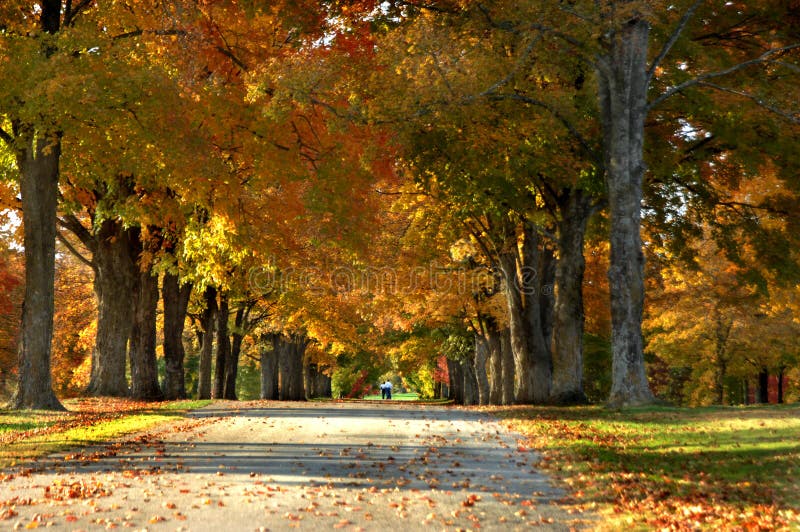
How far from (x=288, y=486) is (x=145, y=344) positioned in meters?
21.1

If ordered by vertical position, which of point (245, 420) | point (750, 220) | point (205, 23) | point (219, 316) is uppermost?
point (205, 23)

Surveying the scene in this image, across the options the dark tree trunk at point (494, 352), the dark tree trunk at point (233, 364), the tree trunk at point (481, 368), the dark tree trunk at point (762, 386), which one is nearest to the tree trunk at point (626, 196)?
the dark tree trunk at point (494, 352)

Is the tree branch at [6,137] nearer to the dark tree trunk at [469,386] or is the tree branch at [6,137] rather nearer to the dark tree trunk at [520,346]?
the dark tree trunk at [520,346]

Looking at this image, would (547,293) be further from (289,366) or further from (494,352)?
(289,366)

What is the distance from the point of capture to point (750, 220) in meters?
25.8

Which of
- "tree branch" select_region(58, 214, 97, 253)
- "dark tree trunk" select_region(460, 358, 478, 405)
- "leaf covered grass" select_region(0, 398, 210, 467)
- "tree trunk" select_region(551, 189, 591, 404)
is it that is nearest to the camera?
"leaf covered grass" select_region(0, 398, 210, 467)

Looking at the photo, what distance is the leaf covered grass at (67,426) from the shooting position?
503 inches

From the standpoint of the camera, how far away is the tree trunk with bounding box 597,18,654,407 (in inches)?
728

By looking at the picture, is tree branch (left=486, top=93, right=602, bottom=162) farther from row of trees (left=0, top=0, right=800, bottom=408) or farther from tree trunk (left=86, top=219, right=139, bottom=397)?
tree trunk (left=86, top=219, right=139, bottom=397)

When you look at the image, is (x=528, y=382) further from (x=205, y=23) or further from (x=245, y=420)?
(x=205, y=23)

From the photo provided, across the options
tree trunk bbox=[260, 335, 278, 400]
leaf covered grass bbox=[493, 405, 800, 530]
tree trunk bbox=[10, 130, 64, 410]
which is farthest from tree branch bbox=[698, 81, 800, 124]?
tree trunk bbox=[260, 335, 278, 400]

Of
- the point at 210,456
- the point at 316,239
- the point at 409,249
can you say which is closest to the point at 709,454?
the point at 210,456

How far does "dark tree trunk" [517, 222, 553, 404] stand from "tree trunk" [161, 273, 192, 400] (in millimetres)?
12433

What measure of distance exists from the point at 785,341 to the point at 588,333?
29.8 feet
